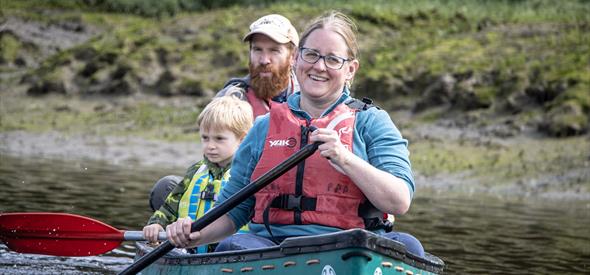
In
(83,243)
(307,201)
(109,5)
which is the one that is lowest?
(83,243)

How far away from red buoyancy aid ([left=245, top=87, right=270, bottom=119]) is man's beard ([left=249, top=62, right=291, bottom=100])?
0.11 ft

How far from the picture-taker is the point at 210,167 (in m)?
6.67

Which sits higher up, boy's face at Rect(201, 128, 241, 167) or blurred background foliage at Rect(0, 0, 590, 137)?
blurred background foliage at Rect(0, 0, 590, 137)

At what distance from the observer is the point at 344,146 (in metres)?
4.92

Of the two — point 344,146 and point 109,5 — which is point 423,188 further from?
point 109,5

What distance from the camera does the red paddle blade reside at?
713 cm

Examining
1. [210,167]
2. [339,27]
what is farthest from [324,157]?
[210,167]

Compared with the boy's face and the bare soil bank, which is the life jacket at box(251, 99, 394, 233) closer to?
the boy's face

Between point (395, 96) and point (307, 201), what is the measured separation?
1298 centimetres

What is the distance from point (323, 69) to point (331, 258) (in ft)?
2.82

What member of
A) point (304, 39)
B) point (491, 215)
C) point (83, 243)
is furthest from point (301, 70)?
point (491, 215)

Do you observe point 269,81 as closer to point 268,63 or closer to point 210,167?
point 268,63

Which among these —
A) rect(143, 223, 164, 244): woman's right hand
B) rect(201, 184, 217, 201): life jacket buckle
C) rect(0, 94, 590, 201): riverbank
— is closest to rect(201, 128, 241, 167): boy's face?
rect(201, 184, 217, 201): life jacket buckle

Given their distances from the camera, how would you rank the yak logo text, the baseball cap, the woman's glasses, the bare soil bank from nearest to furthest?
the woman's glasses < the yak logo text < the baseball cap < the bare soil bank
